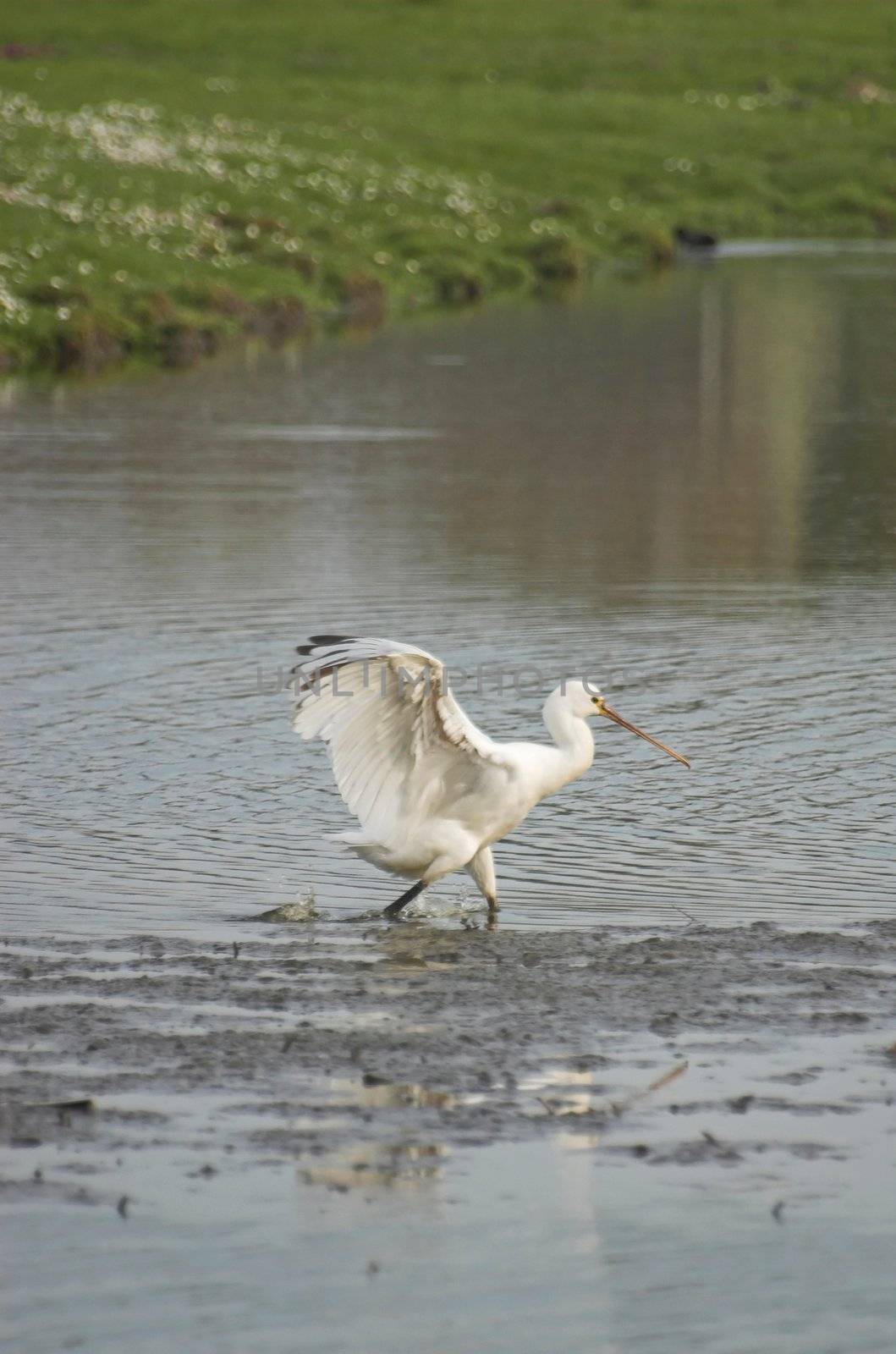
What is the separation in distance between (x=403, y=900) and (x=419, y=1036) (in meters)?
1.87

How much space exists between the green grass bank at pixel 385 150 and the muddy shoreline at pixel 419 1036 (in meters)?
26.3

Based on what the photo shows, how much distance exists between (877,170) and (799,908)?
58385 mm

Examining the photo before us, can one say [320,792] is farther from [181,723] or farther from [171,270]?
[171,270]

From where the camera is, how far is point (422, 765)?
9812 millimetres

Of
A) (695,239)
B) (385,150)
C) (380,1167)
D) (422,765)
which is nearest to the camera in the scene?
(380,1167)

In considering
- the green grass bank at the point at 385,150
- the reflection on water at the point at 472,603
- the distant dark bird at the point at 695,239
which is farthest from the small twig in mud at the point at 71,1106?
the distant dark bird at the point at 695,239

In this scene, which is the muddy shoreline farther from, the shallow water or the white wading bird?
the white wading bird

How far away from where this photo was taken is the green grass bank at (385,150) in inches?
1539

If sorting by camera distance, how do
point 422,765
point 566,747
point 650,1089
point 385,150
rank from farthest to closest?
point 385,150, point 566,747, point 422,765, point 650,1089

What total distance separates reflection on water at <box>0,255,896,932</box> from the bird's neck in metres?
0.53

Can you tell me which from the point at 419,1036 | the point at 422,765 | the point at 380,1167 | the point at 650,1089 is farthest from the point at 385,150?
the point at 380,1167

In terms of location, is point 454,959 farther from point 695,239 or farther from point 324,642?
point 695,239

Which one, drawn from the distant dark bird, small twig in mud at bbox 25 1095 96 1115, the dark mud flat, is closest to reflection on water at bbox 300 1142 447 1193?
the dark mud flat

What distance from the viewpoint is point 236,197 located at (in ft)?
150
